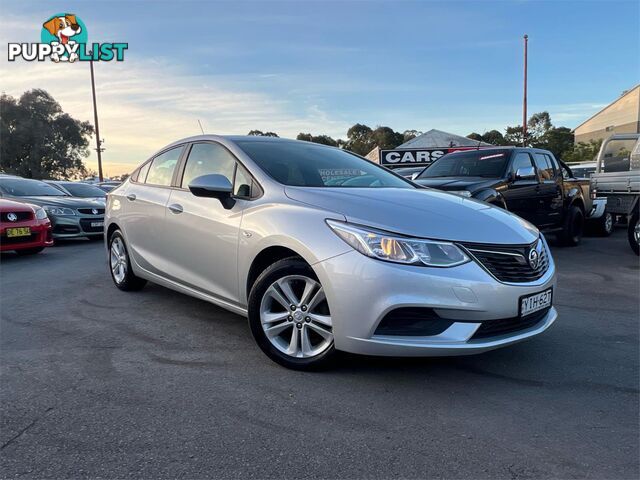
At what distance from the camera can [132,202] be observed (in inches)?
201

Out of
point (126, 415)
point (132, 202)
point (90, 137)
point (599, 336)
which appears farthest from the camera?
point (90, 137)

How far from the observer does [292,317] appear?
323 centimetres

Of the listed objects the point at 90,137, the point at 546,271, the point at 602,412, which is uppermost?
the point at 90,137

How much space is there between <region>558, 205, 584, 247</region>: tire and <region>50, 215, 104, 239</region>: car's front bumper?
9611mm

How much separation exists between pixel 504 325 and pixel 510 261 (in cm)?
40

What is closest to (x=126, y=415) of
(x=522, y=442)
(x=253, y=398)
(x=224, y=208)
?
(x=253, y=398)

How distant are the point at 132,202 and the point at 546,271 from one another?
3.95 metres

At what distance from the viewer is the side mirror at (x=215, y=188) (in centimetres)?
355

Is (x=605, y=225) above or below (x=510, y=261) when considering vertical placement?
below

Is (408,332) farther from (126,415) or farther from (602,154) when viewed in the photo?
(602,154)

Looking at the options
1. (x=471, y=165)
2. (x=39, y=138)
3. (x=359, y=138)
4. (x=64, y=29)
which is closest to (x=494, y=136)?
(x=359, y=138)

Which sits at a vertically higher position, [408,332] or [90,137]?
[90,137]

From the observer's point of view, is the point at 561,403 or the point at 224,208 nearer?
the point at 561,403

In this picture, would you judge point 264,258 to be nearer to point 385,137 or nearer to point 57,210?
point 57,210
